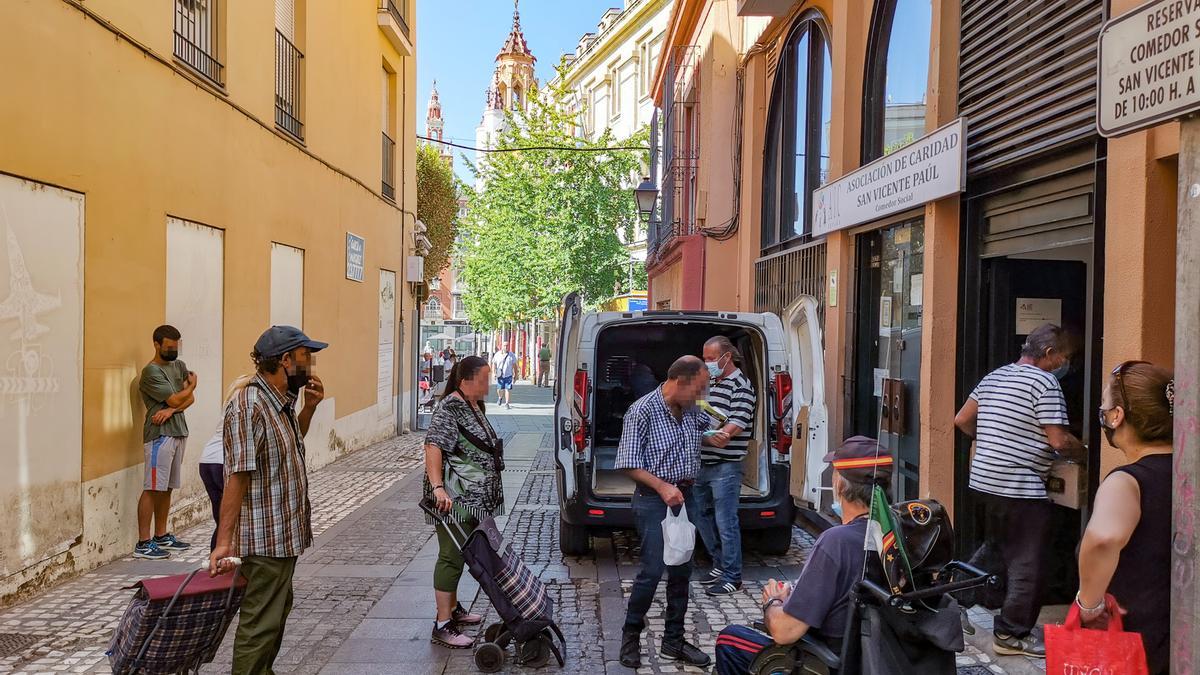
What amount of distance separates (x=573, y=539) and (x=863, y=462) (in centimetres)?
478

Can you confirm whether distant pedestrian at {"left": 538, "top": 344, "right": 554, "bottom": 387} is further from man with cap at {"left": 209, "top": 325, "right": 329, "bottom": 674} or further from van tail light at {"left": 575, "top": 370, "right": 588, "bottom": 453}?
man with cap at {"left": 209, "top": 325, "right": 329, "bottom": 674}

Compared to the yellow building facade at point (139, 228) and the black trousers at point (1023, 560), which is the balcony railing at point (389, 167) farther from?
the black trousers at point (1023, 560)

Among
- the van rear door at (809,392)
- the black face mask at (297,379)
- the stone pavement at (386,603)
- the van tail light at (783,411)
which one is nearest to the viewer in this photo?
the black face mask at (297,379)

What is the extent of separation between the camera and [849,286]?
958 centimetres

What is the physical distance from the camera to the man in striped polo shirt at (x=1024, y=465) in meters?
5.31

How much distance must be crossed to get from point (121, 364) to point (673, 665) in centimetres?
494

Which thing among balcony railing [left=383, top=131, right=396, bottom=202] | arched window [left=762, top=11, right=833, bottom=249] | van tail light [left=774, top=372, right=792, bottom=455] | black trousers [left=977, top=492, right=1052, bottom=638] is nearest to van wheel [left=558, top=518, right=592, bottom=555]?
van tail light [left=774, top=372, right=792, bottom=455]

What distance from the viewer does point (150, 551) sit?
7797mm

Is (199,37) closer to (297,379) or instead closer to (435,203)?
(297,379)

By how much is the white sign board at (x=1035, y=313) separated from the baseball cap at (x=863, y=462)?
3.67 m

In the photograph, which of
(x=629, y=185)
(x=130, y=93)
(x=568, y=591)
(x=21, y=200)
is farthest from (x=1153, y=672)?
(x=629, y=185)

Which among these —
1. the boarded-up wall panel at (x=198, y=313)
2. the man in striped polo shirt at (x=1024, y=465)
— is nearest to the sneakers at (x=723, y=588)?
the man in striped polo shirt at (x=1024, y=465)

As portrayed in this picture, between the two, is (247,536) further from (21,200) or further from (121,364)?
(121,364)

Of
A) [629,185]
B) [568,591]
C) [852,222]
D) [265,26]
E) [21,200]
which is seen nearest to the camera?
[21,200]
